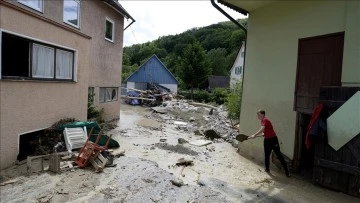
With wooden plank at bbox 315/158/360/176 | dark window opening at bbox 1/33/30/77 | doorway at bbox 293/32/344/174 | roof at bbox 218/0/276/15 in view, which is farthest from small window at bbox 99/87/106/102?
wooden plank at bbox 315/158/360/176

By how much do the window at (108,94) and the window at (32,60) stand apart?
18.7 ft

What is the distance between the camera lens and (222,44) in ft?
301

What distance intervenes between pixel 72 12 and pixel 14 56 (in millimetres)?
5011

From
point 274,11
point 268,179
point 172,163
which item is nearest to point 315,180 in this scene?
point 268,179

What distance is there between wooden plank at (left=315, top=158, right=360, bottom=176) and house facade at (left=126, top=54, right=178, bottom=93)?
119 ft

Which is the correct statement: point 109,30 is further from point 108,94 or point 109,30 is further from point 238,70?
point 238,70

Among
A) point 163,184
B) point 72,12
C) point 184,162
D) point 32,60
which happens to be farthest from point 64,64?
point 163,184

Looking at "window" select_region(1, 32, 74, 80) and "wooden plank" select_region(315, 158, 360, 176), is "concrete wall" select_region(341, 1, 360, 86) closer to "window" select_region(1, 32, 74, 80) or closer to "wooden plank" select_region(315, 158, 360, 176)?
"wooden plank" select_region(315, 158, 360, 176)

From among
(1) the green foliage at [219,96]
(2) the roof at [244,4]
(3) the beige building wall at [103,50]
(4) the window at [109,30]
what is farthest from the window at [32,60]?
(1) the green foliage at [219,96]

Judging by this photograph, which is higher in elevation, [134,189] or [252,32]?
[252,32]

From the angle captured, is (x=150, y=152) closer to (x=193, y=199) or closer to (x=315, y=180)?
(x=193, y=199)

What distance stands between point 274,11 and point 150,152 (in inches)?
232

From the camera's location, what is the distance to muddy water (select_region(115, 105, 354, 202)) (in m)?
6.04

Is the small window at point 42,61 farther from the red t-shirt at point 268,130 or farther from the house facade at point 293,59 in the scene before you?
the red t-shirt at point 268,130
